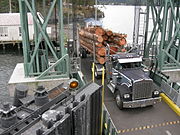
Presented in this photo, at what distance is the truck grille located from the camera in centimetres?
927

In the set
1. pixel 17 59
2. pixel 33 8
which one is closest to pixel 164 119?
pixel 33 8

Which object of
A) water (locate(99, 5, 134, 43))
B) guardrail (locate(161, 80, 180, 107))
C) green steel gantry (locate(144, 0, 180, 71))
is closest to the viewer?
guardrail (locate(161, 80, 180, 107))

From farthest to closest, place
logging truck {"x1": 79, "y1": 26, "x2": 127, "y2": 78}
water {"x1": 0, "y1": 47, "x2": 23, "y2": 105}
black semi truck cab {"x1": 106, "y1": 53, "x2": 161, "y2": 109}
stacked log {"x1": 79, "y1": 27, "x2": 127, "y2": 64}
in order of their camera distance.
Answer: water {"x1": 0, "y1": 47, "x2": 23, "y2": 105}, stacked log {"x1": 79, "y1": 27, "x2": 127, "y2": 64}, logging truck {"x1": 79, "y1": 26, "x2": 127, "y2": 78}, black semi truck cab {"x1": 106, "y1": 53, "x2": 161, "y2": 109}

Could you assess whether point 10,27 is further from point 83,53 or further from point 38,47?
point 38,47

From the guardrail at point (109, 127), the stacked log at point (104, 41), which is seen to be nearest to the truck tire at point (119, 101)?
the guardrail at point (109, 127)

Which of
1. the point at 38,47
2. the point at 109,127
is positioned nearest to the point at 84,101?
the point at 109,127

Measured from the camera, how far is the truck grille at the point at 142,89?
30.4 feet

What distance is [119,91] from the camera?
388 inches

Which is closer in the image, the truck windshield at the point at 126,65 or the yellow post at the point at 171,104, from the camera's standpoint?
the yellow post at the point at 171,104

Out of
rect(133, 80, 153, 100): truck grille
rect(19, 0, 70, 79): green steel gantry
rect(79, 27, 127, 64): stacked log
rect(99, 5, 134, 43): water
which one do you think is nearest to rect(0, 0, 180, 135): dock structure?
rect(19, 0, 70, 79): green steel gantry

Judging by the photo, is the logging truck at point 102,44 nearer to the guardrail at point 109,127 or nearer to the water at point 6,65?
the guardrail at point 109,127

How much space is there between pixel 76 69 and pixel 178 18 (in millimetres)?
8481

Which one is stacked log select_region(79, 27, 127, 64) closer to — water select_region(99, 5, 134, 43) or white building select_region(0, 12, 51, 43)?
water select_region(99, 5, 134, 43)

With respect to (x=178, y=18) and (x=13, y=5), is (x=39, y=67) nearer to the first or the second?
(x=178, y=18)
